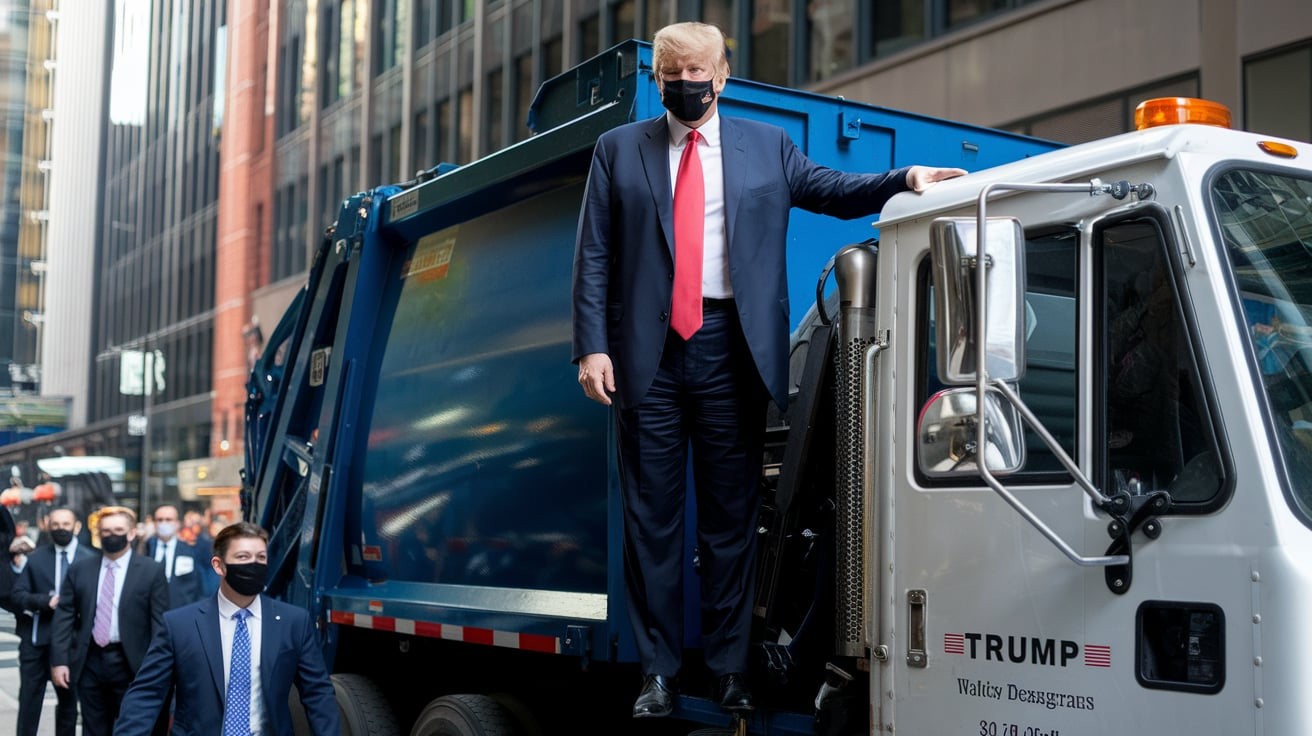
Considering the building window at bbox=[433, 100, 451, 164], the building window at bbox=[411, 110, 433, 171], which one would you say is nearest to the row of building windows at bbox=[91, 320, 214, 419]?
the building window at bbox=[411, 110, 433, 171]

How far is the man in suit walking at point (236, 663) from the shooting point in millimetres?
4938

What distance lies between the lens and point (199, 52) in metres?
50.4

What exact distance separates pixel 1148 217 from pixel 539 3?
2464 cm

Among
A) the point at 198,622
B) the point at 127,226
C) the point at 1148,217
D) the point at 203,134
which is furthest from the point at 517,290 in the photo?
the point at 127,226

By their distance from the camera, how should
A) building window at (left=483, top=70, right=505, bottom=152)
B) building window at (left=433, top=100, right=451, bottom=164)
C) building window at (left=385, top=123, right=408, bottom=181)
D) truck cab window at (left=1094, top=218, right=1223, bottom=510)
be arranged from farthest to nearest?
1. building window at (left=385, top=123, right=408, bottom=181)
2. building window at (left=433, top=100, right=451, bottom=164)
3. building window at (left=483, top=70, right=505, bottom=152)
4. truck cab window at (left=1094, top=218, right=1223, bottom=510)

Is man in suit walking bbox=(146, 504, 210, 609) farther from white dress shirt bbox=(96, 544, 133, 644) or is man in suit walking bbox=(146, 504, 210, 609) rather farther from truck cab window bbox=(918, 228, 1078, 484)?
truck cab window bbox=(918, 228, 1078, 484)

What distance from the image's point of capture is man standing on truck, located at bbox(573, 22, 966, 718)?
4.07 metres

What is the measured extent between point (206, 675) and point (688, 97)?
8.14 feet

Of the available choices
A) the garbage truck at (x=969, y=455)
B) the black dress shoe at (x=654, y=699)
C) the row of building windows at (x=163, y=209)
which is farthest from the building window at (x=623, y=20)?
the row of building windows at (x=163, y=209)

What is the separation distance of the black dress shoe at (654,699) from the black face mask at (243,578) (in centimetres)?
168

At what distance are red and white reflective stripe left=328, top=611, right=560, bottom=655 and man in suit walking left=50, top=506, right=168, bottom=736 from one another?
277 centimetres

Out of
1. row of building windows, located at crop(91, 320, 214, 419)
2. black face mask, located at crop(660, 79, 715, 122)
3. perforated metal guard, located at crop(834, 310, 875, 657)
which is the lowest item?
perforated metal guard, located at crop(834, 310, 875, 657)

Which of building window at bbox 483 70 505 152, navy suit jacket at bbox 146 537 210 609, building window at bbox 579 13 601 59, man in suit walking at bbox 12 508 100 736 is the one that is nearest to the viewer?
man in suit walking at bbox 12 508 100 736

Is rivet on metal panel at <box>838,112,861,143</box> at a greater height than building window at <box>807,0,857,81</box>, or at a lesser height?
lesser
